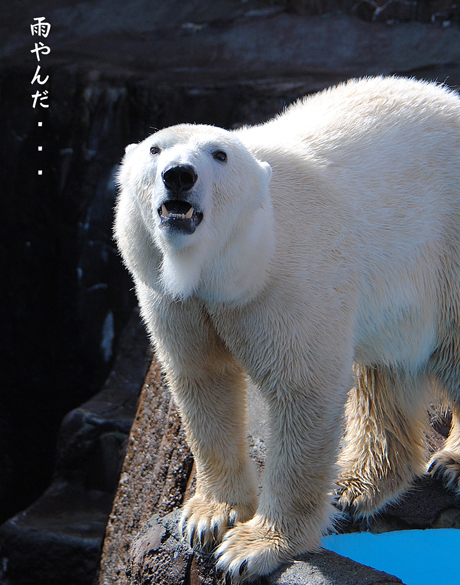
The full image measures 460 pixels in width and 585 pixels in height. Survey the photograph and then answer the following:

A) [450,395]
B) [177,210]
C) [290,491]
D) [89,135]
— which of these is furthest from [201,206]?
[89,135]

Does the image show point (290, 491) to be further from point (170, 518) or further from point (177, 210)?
point (177, 210)

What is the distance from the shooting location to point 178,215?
1.89 m

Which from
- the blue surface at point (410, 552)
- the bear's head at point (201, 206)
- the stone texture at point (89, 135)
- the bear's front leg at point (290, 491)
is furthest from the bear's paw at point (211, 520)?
the stone texture at point (89, 135)

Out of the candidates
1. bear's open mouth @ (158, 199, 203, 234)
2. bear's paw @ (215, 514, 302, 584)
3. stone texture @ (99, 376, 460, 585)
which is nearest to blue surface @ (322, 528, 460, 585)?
stone texture @ (99, 376, 460, 585)

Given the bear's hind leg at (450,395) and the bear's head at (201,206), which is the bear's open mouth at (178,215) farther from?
the bear's hind leg at (450,395)

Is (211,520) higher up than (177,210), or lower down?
lower down

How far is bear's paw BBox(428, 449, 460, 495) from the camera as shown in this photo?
2955mm

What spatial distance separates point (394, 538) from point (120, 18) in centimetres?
683

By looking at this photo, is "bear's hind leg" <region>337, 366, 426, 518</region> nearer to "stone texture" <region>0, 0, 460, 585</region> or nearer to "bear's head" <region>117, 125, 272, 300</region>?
"bear's head" <region>117, 125, 272, 300</region>

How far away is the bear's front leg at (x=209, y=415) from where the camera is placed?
230 centimetres

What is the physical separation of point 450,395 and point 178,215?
155 centimetres

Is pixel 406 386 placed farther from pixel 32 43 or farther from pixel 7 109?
pixel 32 43

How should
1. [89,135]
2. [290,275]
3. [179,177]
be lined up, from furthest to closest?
[89,135] → [290,275] → [179,177]

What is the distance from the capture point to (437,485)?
3018 mm
